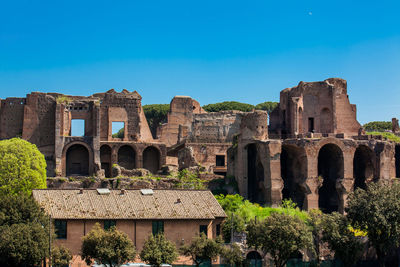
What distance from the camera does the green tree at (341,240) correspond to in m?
49.7

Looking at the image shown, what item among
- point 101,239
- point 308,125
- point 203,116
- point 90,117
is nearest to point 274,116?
point 308,125

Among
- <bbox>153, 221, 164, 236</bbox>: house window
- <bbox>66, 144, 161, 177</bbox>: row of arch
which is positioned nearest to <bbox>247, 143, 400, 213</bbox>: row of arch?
<bbox>66, 144, 161, 177</bbox>: row of arch

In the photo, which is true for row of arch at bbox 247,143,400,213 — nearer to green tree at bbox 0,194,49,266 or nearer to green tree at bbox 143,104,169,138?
green tree at bbox 0,194,49,266

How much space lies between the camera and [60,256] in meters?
43.1

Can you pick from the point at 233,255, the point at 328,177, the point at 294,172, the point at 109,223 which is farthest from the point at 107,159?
the point at 233,255

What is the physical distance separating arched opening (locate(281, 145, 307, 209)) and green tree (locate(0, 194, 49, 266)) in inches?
1242

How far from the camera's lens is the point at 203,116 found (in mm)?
87000

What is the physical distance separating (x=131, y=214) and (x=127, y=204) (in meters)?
1.79

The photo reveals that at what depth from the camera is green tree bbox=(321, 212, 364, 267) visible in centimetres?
4972

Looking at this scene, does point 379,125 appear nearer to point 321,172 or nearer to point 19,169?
point 321,172

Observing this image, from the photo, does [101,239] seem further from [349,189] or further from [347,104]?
[347,104]

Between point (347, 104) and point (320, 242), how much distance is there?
29.0 m

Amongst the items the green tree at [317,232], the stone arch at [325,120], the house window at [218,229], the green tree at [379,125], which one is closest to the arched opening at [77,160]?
the house window at [218,229]

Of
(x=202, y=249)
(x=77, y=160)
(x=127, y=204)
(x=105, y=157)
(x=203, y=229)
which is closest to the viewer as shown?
(x=202, y=249)
